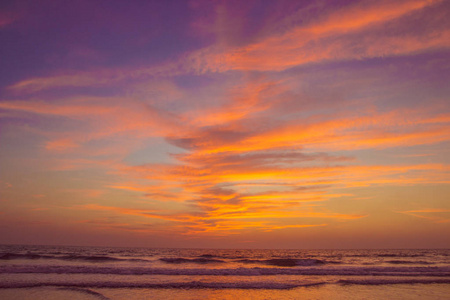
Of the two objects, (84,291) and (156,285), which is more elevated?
(84,291)

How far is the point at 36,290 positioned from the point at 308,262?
35579 mm

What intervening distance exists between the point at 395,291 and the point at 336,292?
3.73 meters

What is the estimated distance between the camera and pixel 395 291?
1664 centimetres

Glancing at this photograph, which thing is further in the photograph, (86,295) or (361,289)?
(361,289)

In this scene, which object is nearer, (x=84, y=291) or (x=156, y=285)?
(x=84, y=291)

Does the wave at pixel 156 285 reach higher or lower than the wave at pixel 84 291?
lower

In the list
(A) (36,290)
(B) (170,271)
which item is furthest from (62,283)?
(B) (170,271)

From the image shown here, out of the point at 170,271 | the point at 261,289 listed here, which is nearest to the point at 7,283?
the point at 170,271

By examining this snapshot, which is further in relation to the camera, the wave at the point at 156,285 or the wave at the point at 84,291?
the wave at the point at 156,285

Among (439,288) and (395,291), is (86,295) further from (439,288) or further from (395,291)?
(439,288)

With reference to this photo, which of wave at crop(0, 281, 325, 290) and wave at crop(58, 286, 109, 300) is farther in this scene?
wave at crop(0, 281, 325, 290)

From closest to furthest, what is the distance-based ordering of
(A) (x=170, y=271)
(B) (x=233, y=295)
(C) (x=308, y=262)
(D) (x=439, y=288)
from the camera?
(B) (x=233, y=295)
(D) (x=439, y=288)
(A) (x=170, y=271)
(C) (x=308, y=262)

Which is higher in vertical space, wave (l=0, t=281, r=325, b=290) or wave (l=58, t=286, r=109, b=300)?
wave (l=58, t=286, r=109, b=300)

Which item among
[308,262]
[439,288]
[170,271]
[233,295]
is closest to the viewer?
[233,295]
